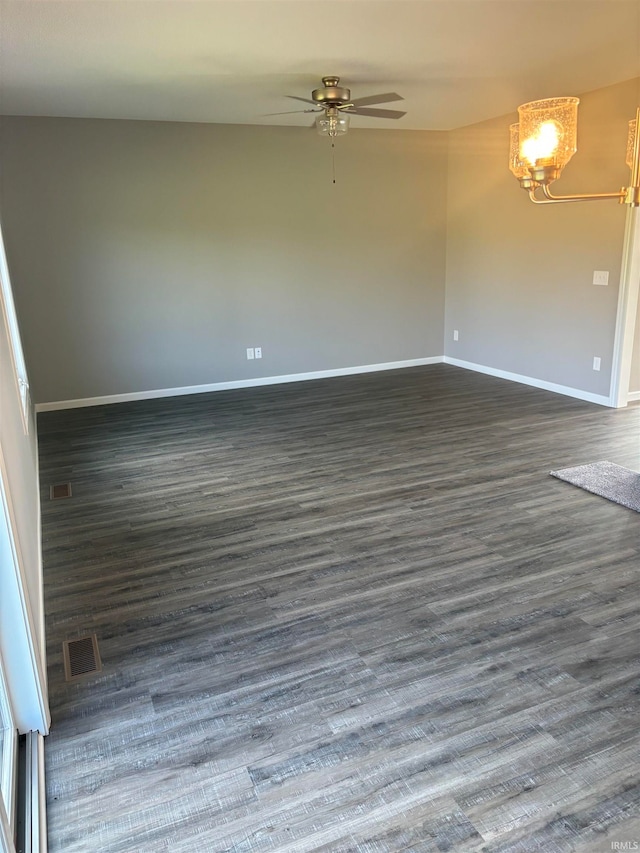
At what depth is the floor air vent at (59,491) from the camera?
366 cm

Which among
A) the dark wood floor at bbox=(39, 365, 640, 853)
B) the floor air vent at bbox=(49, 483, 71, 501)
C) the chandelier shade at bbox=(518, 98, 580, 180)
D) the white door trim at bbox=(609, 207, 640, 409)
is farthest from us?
the white door trim at bbox=(609, 207, 640, 409)

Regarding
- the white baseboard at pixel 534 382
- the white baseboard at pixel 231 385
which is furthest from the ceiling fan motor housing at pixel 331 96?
the white baseboard at pixel 534 382

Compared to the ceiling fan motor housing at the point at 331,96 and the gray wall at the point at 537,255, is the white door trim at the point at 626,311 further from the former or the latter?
the ceiling fan motor housing at the point at 331,96

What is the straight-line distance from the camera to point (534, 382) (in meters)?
5.91

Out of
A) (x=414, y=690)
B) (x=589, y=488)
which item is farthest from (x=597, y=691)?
(x=589, y=488)

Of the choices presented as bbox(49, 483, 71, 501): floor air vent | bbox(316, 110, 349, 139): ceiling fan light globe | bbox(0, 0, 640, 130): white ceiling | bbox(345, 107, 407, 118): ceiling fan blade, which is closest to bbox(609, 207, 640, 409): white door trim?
bbox(0, 0, 640, 130): white ceiling

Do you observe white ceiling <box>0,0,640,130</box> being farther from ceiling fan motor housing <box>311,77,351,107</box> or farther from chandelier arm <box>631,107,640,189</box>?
chandelier arm <box>631,107,640,189</box>

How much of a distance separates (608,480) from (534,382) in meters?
2.47

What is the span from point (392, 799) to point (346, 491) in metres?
2.11

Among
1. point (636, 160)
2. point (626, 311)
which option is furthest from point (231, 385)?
point (636, 160)

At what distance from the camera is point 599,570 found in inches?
104

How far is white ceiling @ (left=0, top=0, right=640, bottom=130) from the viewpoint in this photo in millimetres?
2842

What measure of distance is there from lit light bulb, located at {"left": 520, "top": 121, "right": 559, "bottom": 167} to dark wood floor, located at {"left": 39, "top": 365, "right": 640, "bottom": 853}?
1735mm

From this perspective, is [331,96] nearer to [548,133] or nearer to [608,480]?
[548,133]
